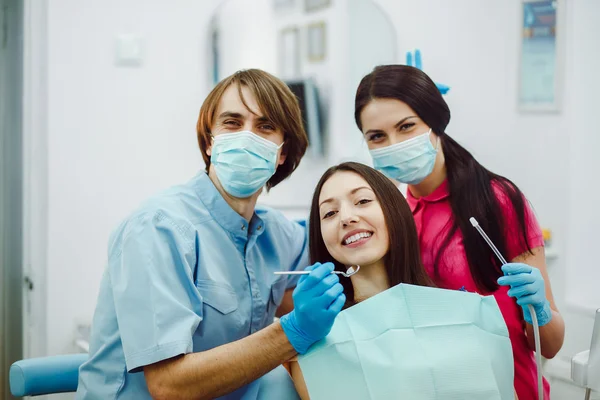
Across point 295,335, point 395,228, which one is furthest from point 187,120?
point 295,335

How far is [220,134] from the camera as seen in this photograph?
4.66 feet

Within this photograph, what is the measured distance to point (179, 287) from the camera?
4.14 ft

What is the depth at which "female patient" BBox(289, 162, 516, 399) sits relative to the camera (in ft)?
4.42

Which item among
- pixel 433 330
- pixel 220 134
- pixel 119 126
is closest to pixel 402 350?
pixel 433 330

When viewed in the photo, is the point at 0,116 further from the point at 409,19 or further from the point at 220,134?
the point at 409,19

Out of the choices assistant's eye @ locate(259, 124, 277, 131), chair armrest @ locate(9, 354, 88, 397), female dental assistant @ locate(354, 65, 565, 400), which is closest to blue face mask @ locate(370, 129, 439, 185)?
female dental assistant @ locate(354, 65, 565, 400)

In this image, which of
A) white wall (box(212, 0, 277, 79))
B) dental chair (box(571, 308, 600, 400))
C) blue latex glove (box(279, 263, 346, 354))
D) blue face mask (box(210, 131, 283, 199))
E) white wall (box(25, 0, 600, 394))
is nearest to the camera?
blue latex glove (box(279, 263, 346, 354))

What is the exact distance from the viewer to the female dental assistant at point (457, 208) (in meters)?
1.45

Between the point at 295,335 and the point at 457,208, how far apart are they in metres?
0.57

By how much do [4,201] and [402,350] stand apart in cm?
158

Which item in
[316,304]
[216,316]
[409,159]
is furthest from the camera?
[409,159]

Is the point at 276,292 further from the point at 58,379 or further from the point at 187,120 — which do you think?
the point at 187,120

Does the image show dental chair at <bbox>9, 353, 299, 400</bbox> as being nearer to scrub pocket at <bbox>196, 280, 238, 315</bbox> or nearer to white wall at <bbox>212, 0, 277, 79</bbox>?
scrub pocket at <bbox>196, 280, 238, 315</bbox>

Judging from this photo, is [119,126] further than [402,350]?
Yes
